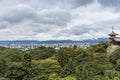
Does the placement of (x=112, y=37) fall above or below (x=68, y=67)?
above

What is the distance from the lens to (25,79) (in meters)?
42.4

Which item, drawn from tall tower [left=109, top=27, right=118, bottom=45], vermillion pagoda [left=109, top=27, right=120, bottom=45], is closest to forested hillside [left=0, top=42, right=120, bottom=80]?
tall tower [left=109, top=27, right=118, bottom=45]

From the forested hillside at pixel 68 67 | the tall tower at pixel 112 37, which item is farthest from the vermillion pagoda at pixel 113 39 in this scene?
the forested hillside at pixel 68 67

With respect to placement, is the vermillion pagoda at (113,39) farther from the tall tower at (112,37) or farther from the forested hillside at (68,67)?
the forested hillside at (68,67)

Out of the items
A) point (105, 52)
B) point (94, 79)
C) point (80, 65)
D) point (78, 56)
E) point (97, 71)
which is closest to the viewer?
point (94, 79)

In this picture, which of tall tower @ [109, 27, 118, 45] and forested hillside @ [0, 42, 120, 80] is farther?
tall tower @ [109, 27, 118, 45]

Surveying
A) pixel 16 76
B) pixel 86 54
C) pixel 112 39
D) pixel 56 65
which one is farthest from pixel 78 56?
pixel 16 76

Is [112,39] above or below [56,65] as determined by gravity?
above

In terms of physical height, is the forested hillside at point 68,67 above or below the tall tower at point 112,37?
below

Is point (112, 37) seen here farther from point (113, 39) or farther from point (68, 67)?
point (68, 67)

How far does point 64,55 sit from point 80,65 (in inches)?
160

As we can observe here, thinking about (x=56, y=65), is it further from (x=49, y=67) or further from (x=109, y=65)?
(x=109, y=65)

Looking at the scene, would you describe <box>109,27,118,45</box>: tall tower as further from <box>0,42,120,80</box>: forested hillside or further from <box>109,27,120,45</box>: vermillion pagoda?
<box>0,42,120,80</box>: forested hillside

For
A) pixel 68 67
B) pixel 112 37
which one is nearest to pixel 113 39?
pixel 112 37
